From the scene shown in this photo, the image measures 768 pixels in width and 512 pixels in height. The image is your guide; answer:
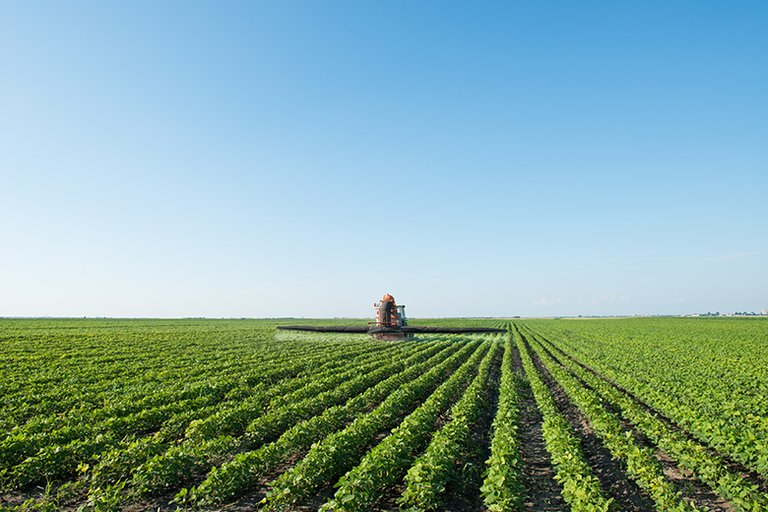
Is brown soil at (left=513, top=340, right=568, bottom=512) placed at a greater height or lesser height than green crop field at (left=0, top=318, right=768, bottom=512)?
lesser

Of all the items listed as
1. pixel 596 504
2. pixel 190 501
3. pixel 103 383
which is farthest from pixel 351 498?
pixel 103 383

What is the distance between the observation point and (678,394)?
1476cm

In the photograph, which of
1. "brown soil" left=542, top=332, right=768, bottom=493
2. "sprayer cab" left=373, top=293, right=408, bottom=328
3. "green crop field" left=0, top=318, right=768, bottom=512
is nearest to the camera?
"green crop field" left=0, top=318, right=768, bottom=512

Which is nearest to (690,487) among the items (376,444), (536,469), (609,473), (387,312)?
(609,473)

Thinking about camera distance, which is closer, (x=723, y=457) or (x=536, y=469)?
(x=536, y=469)

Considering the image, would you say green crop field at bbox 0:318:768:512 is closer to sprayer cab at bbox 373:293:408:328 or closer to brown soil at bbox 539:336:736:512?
brown soil at bbox 539:336:736:512

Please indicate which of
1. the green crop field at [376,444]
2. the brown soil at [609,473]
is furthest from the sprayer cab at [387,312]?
the brown soil at [609,473]

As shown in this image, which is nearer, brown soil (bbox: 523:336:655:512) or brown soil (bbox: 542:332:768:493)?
brown soil (bbox: 523:336:655:512)

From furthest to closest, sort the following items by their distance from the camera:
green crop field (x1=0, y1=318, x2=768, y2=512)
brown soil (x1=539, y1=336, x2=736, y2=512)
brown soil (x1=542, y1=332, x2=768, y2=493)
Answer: brown soil (x1=542, y1=332, x2=768, y2=493) → brown soil (x1=539, y1=336, x2=736, y2=512) → green crop field (x1=0, y1=318, x2=768, y2=512)

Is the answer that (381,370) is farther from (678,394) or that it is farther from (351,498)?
(351,498)

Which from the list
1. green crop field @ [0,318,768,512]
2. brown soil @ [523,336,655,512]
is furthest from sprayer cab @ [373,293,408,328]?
brown soil @ [523,336,655,512]

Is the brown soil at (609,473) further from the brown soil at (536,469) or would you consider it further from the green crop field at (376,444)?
the brown soil at (536,469)

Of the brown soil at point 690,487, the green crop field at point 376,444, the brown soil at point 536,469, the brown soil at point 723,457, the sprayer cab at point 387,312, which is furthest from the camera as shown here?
the sprayer cab at point 387,312

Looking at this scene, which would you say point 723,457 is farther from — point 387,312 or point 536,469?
point 387,312
